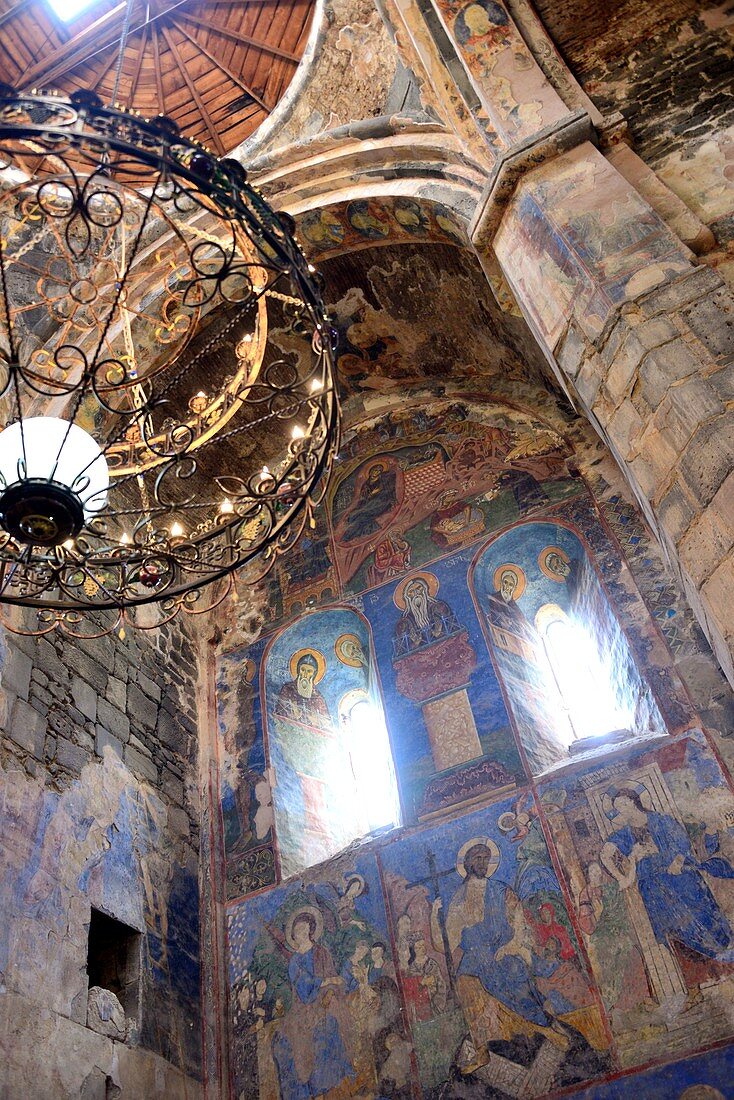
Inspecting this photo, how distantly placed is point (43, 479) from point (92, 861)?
350 cm

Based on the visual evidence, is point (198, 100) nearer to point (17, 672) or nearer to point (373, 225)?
point (373, 225)

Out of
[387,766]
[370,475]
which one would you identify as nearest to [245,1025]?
[387,766]

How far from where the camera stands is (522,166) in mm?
5148

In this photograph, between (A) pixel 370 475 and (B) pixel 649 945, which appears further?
(A) pixel 370 475

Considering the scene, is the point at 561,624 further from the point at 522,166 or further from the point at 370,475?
the point at 522,166

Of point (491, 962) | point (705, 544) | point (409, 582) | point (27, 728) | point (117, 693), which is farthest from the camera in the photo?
point (409, 582)

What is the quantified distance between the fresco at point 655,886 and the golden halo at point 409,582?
214 cm

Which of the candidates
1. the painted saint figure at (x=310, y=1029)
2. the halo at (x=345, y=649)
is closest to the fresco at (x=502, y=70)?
the halo at (x=345, y=649)

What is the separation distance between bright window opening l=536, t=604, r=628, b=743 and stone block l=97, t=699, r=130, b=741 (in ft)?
10.9

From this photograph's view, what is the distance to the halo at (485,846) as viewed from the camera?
5.85m

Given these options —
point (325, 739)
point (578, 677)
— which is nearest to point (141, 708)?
point (325, 739)

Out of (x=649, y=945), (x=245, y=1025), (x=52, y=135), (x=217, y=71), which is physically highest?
(x=217, y=71)

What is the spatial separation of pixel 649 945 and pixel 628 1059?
0.60 m

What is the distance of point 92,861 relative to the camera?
19.2ft
